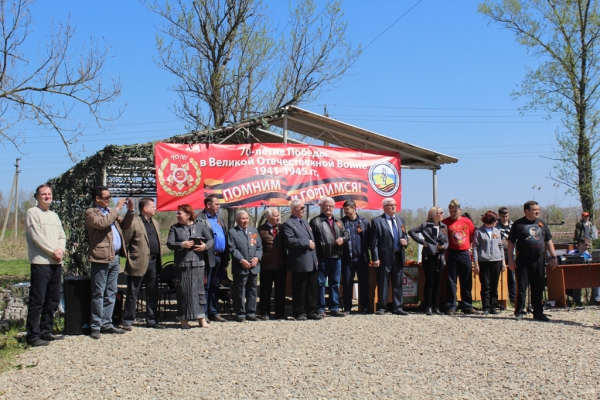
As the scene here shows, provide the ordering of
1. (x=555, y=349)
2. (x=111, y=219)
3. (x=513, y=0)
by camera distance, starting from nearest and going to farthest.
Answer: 1. (x=555, y=349)
2. (x=111, y=219)
3. (x=513, y=0)

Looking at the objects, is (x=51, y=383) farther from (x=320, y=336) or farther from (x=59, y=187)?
(x=59, y=187)

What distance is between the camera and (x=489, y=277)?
9781 mm

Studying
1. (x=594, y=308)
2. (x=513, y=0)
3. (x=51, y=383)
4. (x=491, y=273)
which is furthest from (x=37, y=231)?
(x=513, y=0)

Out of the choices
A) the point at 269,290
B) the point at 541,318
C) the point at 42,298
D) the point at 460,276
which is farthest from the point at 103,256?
the point at 541,318

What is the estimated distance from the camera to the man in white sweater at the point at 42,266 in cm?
713

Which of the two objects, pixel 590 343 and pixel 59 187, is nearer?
pixel 590 343

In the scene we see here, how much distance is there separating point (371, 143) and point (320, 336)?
575 cm

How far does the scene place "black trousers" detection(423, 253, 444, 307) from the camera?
9.56 metres

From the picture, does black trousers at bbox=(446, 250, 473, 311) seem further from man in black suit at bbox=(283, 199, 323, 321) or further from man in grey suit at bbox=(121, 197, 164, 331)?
man in grey suit at bbox=(121, 197, 164, 331)

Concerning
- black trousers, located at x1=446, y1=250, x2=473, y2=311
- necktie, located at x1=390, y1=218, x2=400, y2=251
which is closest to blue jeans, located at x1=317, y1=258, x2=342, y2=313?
necktie, located at x1=390, y1=218, x2=400, y2=251

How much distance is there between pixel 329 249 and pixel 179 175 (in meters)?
2.94

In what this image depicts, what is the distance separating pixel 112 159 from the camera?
9.70 metres

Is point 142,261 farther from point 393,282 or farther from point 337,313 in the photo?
point 393,282

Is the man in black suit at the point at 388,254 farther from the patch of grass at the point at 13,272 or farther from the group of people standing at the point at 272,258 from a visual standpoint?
the patch of grass at the point at 13,272
